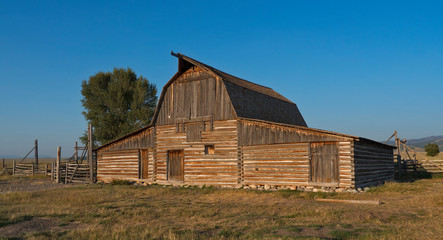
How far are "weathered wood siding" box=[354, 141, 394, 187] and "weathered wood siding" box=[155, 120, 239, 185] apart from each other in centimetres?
696

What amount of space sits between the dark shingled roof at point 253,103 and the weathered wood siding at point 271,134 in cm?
129

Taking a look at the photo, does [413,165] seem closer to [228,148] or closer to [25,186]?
[228,148]

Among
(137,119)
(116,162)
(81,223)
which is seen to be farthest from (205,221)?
(137,119)

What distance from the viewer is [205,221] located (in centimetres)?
1027

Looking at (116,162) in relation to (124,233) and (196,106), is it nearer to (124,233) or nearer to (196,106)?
(196,106)

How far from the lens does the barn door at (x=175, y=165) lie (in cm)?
2328

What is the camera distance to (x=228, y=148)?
840 inches

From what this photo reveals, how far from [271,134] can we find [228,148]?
3149 millimetres

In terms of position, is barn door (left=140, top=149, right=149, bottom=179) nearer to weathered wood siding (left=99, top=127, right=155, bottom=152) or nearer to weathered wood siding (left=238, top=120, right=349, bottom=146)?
weathered wood siding (left=99, top=127, right=155, bottom=152)

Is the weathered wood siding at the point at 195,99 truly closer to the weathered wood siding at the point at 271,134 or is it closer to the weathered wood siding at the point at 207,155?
the weathered wood siding at the point at 207,155

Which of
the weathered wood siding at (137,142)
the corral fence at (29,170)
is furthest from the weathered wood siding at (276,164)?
the corral fence at (29,170)

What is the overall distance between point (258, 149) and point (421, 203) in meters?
9.04

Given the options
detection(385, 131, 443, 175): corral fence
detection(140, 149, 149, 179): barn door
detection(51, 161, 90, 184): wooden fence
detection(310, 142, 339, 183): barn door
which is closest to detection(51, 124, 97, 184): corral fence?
detection(51, 161, 90, 184): wooden fence

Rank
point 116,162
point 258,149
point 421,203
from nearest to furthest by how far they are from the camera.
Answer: point 421,203 < point 258,149 < point 116,162
